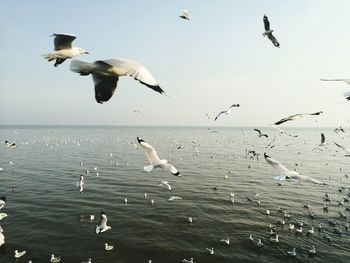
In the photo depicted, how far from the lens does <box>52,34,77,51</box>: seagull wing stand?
714cm

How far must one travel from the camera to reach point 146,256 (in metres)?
19.8

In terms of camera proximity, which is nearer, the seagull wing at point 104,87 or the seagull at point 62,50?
the seagull wing at point 104,87

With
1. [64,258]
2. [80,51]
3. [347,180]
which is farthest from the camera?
[347,180]

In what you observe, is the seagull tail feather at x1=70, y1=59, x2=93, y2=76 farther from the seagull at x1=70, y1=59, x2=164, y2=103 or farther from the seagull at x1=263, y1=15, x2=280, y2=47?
the seagull at x1=263, y1=15, x2=280, y2=47

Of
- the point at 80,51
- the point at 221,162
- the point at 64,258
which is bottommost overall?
the point at 64,258

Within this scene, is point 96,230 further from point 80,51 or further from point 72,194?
point 80,51

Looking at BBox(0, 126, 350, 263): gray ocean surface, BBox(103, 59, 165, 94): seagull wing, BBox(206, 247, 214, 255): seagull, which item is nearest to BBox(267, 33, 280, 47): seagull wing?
BBox(103, 59, 165, 94): seagull wing

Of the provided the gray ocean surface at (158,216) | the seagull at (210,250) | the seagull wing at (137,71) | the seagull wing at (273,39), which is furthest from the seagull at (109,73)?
the seagull at (210,250)

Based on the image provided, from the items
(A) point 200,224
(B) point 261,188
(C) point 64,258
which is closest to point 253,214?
(A) point 200,224

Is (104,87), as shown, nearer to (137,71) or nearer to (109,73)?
(109,73)

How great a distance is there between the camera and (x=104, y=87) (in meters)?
6.55

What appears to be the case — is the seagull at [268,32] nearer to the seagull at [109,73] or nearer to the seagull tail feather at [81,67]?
the seagull at [109,73]

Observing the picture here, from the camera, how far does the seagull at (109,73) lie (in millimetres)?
5113

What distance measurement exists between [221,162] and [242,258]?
40318mm
